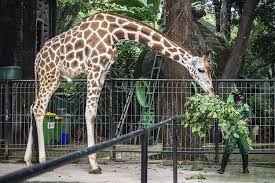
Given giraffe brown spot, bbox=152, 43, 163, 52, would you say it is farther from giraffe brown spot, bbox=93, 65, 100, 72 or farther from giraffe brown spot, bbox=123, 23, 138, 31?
giraffe brown spot, bbox=93, 65, 100, 72

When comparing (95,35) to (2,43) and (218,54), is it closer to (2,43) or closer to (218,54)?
(2,43)

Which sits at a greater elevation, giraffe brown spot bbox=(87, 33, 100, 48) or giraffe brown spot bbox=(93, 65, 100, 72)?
giraffe brown spot bbox=(87, 33, 100, 48)

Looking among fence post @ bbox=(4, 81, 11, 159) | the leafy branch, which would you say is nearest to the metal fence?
fence post @ bbox=(4, 81, 11, 159)

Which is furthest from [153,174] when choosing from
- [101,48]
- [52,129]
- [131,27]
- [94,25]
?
[52,129]

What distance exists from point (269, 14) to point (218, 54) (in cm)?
272

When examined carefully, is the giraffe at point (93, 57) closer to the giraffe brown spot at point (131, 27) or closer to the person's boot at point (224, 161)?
the giraffe brown spot at point (131, 27)

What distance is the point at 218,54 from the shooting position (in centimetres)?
1538

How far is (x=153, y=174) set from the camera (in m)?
8.08

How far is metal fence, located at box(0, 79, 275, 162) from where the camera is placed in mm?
9453

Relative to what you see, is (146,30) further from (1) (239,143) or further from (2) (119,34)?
(1) (239,143)

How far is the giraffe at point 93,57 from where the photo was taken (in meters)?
8.09

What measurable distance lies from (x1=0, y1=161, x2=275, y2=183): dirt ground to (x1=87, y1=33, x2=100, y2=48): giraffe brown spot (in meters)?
2.09

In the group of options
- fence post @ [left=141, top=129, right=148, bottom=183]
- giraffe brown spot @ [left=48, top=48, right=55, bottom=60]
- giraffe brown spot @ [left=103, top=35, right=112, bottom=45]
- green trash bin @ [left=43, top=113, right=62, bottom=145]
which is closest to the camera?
fence post @ [left=141, top=129, right=148, bottom=183]

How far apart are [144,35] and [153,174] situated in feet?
7.63
